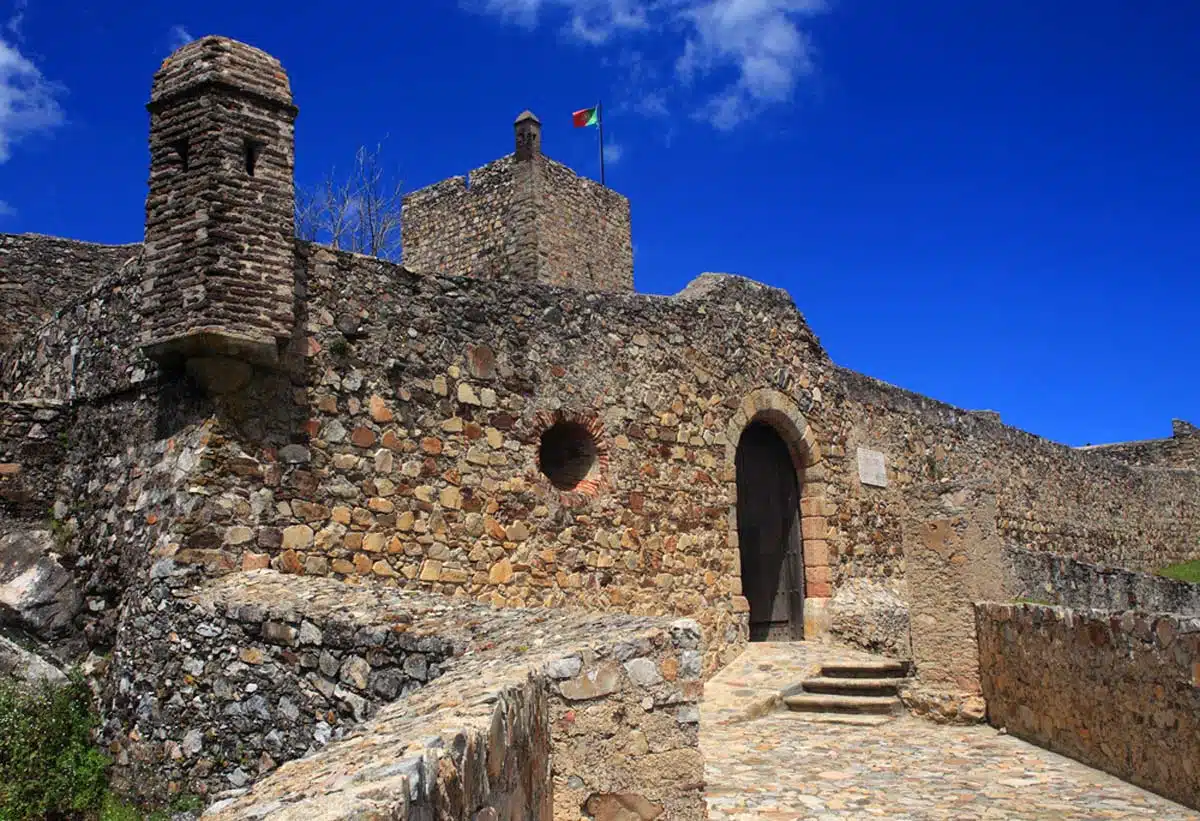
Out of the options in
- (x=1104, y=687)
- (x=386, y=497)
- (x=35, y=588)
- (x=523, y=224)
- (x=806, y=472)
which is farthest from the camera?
(x=523, y=224)

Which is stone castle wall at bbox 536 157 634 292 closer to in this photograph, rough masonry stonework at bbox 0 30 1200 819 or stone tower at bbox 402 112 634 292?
stone tower at bbox 402 112 634 292

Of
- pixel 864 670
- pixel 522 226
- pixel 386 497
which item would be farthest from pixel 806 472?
pixel 522 226

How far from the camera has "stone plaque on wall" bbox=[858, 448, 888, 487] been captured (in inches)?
Answer: 535

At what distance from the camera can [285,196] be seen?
7.52 m

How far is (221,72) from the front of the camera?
7422mm

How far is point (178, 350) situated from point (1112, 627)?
21.8 feet

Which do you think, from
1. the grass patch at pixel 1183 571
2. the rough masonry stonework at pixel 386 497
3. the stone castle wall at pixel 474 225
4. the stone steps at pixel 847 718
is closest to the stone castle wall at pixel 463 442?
the rough masonry stonework at pixel 386 497

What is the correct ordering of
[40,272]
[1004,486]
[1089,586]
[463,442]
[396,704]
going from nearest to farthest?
1. [396,704]
2. [463,442]
3. [40,272]
4. [1089,586]
5. [1004,486]

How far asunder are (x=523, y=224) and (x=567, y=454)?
38.0 ft

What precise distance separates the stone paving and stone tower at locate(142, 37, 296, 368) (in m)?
4.46

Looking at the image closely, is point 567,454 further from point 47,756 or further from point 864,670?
point 47,756

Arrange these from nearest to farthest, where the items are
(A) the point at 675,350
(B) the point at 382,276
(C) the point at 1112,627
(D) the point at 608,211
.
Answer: (C) the point at 1112,627
(B) the point at 382,276
(A) the point at 675,350
(D) the point at 608,211

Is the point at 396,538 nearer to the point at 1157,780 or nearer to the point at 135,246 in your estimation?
the point at 1157,780

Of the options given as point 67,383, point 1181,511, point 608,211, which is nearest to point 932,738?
point 67,383
